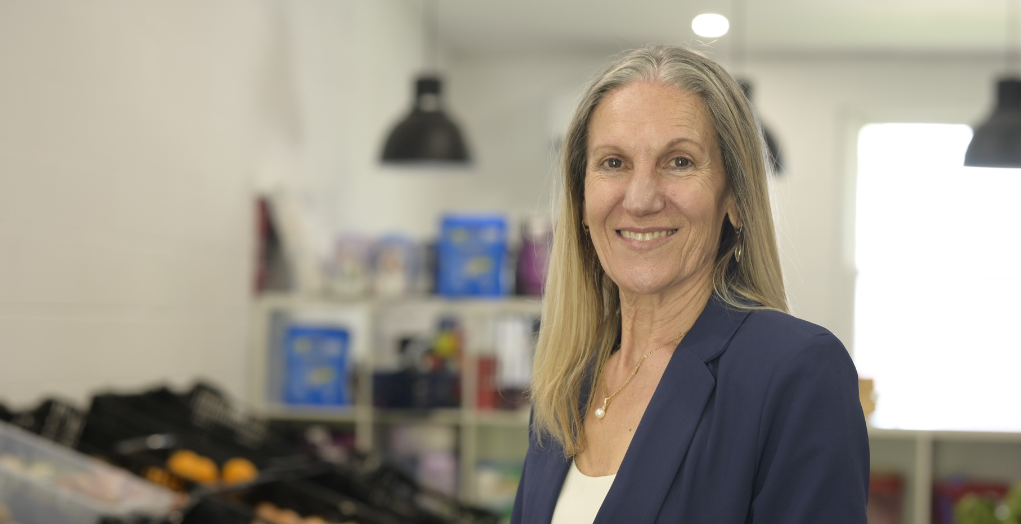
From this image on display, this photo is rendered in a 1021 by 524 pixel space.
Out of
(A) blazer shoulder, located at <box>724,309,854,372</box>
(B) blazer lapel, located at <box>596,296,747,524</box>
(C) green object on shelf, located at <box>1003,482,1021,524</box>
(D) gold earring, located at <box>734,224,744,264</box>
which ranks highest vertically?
(D) gold earring, located at <box>734,224,744,264</box>

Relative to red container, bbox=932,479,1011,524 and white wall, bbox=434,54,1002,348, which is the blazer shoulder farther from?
white wall, bbox=434,54,1002,348

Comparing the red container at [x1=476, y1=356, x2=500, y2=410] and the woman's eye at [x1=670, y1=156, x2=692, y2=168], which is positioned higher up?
the woman's eye at [x1=670, y1=156, x2=692, y2=168]

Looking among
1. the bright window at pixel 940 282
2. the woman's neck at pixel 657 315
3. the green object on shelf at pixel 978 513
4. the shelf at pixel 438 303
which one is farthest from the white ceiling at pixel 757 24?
the woman's neck at pixel 657 315

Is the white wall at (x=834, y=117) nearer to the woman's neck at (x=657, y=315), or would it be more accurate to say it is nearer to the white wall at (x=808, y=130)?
the white wall at (x=808, y=130)

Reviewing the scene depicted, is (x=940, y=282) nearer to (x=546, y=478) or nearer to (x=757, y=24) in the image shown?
(x=757, y=24)

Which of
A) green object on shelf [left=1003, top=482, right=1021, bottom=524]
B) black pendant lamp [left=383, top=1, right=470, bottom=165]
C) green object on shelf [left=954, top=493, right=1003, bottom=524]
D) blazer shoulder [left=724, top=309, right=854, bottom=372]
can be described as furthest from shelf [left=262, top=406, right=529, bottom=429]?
blazer shoulder [left=724, top=309, right=854, bottom=372]

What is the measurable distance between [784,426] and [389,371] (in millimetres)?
2973

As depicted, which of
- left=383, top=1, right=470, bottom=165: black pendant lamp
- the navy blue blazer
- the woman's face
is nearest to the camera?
the navy blue blazer

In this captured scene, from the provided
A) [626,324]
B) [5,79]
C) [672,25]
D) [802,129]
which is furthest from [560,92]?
[626,324]

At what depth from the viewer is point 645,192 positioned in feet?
3.62

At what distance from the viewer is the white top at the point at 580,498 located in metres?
1.12

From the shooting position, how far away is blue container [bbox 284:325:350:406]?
384cm

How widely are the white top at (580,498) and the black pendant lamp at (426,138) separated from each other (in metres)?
2.99

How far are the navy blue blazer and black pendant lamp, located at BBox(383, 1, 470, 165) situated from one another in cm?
307
